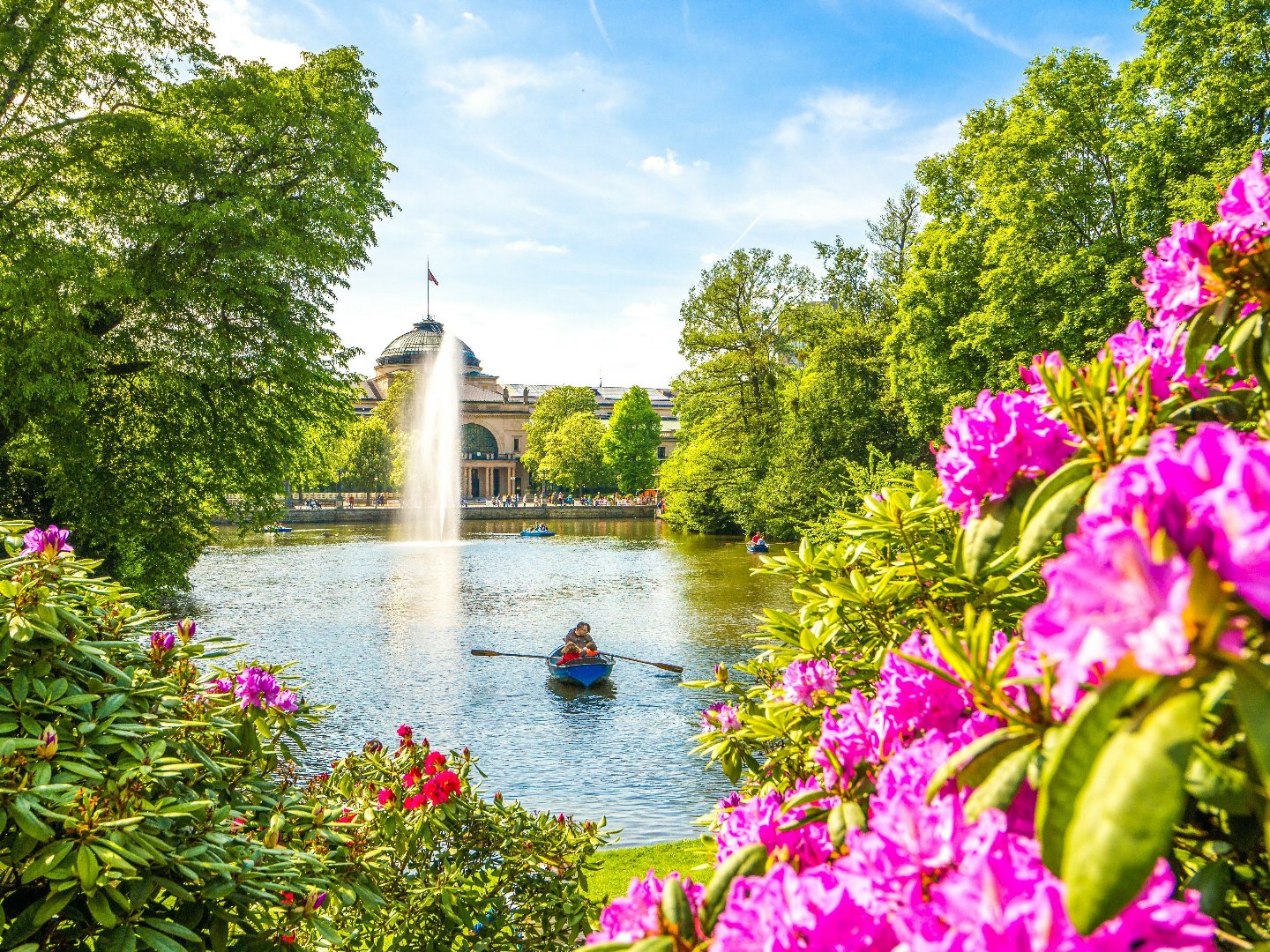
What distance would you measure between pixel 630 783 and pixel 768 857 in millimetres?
10274

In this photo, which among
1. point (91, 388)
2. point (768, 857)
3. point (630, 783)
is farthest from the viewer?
point (91, 388)

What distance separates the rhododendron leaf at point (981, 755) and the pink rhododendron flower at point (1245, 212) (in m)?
1.08

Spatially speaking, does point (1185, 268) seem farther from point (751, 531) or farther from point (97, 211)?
point (751, 531)

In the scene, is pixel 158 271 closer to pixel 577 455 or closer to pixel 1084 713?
pixel 1084 713

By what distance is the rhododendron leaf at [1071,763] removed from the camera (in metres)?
0.79

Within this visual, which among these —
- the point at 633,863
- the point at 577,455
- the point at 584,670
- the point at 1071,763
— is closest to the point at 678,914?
the point at 1071,763

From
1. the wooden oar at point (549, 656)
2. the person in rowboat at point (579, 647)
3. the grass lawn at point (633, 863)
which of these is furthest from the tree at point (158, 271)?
the grass lawn at point (633, 863)

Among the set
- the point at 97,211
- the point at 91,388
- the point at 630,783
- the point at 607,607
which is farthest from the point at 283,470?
the point at 607,607

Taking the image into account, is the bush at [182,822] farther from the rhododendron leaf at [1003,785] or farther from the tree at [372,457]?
the tree at [372,457]

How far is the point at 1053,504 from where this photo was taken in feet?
4.29

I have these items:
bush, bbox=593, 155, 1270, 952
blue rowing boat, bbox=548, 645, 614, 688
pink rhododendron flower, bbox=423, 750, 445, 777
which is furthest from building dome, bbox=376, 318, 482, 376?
bush, bbox=593, 155, 1270, 952

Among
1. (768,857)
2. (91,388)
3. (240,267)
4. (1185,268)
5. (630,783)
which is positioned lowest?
(630,783)

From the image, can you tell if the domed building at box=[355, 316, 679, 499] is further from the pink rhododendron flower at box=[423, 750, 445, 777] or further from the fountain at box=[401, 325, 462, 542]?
the pink rhododendron flower at box=[423, 750, 445, 777]

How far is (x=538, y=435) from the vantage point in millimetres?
78188
